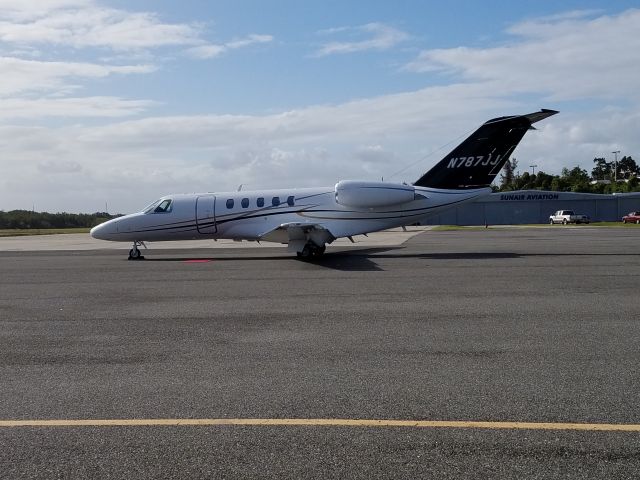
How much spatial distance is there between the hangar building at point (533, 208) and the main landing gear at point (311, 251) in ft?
203

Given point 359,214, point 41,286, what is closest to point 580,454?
point 41,286

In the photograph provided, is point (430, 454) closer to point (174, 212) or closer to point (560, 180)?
point (174, 212)

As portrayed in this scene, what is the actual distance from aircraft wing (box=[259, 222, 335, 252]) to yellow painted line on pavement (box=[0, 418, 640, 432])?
56.8 ft

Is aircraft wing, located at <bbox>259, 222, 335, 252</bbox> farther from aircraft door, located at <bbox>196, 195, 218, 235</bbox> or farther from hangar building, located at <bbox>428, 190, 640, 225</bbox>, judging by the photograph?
hangar building, located at <bbox>428, 190, 640, 225</bbox>

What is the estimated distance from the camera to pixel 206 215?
26516 mm

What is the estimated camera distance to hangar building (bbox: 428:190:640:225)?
277ft

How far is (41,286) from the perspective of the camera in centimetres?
1686

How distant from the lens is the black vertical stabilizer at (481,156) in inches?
967

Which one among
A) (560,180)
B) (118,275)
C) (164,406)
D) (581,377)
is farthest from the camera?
(560,180)

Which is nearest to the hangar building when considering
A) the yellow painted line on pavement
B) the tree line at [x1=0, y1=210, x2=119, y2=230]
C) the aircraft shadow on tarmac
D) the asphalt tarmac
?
the tree line at [x1=0, y1=210, x2=119, y2=230]

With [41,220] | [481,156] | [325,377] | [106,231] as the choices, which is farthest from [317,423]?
[41,220]

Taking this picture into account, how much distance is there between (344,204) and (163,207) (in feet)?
24.6

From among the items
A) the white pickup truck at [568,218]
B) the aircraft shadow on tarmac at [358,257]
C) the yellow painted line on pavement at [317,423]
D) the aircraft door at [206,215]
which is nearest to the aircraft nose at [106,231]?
the aircraft shadow on tarmac at [358,257]

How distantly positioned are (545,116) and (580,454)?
20.7 meters
